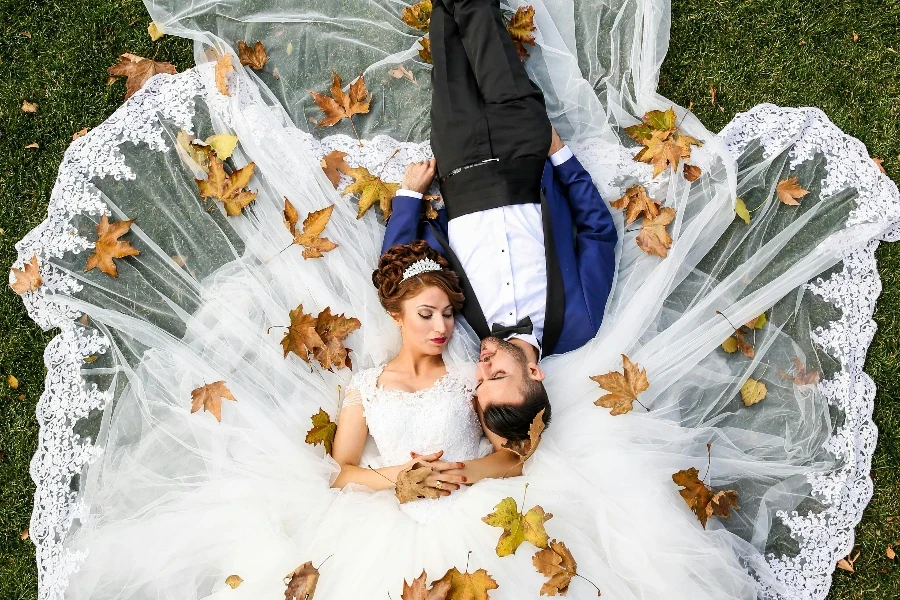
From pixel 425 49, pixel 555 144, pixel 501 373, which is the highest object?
pixel 425 49

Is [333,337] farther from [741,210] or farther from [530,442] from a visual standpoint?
[741,210]

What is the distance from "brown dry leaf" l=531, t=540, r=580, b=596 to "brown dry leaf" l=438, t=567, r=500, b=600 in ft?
0.79

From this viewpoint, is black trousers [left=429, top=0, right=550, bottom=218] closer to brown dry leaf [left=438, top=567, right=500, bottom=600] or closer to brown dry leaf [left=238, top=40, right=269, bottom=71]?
brown dry leaf [left=238, top=40, right=269, bottom=71]

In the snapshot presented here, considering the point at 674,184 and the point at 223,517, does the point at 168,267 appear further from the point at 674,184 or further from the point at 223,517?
the point at 674,184

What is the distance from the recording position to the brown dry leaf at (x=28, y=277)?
4.44 meters

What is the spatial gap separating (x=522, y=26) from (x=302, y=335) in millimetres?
2456

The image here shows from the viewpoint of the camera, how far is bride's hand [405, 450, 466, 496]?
395cm

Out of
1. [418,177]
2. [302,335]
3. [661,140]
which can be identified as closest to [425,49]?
[418,177]

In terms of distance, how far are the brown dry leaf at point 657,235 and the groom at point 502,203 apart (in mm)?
227

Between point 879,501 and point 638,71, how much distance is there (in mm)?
3169

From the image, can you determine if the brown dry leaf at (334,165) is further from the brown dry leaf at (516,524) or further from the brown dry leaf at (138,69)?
the brown dry leaf at (516,524)

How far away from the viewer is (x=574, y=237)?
4.69 meters

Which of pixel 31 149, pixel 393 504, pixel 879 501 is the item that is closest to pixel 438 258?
pixel 393 504

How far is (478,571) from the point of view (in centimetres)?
354
